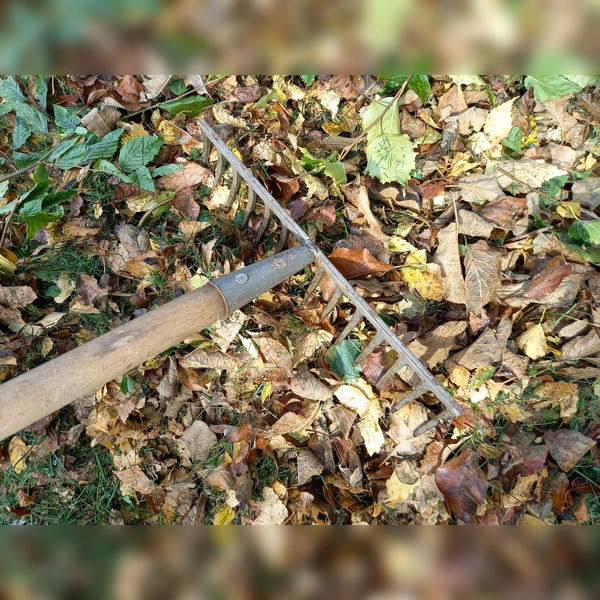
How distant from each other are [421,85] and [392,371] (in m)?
1.40

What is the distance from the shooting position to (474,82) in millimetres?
2441

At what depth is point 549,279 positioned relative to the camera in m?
2.13

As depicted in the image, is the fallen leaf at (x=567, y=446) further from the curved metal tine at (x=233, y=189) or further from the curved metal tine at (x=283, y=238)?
the curved metal tine at (x=233, y=189)

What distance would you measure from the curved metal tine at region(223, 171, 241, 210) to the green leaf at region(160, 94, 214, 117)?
1.98 ft

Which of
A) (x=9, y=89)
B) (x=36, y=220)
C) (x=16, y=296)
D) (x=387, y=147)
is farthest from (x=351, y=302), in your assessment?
(x=9, y=89)

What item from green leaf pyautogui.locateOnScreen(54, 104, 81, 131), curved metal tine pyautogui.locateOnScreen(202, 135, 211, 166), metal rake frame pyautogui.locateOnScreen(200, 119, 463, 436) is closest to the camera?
metal rake frame pyautogui.locateOnScreen(200, 119, 463, 436)

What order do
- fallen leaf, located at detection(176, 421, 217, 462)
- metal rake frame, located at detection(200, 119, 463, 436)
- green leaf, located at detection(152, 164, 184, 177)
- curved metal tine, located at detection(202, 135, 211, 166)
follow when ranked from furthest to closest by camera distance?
1. green leaf, located at detection(152, 164, 184, 177)
2. curved metal tine, located at detection(202, 135, 211, 166)
3. fallen leaf, located at detection(176, 421, 217, 462)
4. metal rake frame, located at detection(200, 119, 463, 436)

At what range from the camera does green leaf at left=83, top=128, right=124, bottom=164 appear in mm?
2590

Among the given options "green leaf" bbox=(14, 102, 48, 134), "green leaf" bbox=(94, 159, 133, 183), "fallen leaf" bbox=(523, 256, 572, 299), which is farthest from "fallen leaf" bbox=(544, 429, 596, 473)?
"green leaf" bbox=(14, 102, 48, 134)

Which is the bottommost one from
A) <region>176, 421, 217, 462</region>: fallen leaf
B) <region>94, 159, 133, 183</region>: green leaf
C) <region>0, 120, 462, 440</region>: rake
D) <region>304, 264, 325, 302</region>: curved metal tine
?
<region>176, 421, 217, 462</region>: fallen leaf

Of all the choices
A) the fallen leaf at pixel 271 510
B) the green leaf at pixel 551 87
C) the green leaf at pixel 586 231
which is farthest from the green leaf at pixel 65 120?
the green leaf at pixel 586 231

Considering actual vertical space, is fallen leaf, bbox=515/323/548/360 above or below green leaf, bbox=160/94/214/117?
below

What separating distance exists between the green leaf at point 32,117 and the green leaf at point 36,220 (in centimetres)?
75

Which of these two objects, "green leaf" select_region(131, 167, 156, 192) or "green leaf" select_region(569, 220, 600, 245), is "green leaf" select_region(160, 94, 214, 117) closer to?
"green leaf" select_region(131, 167, 156, 192)
